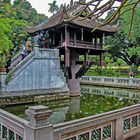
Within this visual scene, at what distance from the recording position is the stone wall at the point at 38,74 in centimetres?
1259

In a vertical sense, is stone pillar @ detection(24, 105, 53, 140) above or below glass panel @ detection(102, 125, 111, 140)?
above

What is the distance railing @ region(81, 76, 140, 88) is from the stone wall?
6.35 m

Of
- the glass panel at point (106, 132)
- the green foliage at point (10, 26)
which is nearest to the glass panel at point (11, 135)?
the glass panel at point (106, 132)

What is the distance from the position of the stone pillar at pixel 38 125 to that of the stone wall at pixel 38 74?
938cm

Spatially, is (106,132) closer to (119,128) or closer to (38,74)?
(119,128)

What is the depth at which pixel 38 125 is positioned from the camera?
3.14 m

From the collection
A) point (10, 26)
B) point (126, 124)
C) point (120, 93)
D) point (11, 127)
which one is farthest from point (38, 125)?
point (120, 93)

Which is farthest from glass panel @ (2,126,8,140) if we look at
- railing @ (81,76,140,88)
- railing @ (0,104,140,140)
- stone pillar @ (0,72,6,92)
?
railing @ (81,76,140,88)

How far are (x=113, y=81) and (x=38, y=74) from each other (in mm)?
8757

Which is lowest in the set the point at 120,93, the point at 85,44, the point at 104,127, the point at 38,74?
the point at 120,93

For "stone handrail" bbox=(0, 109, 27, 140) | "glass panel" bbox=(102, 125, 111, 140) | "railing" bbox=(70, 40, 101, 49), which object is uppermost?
"railing" bbox=(70, 40, 101, 49)

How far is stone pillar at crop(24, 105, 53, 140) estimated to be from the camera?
3.10 meters

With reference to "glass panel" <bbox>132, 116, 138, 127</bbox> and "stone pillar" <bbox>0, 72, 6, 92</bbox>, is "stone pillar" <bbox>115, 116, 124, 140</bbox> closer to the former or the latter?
"glass panel" <bbox>132, 116, 138, 127</bbox>

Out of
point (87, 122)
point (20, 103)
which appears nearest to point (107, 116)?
point (87, 122)
